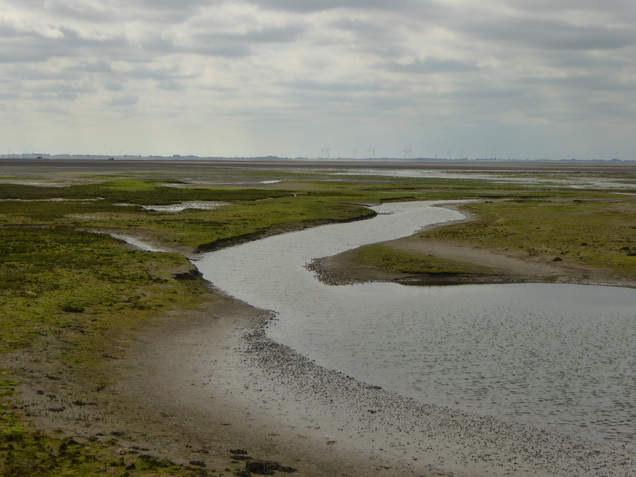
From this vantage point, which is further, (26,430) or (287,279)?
(287,279)

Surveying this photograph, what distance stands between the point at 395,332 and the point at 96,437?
1418 cm

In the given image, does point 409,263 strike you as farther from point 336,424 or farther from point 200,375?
point 336,424

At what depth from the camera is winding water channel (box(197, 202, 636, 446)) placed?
19.3 m

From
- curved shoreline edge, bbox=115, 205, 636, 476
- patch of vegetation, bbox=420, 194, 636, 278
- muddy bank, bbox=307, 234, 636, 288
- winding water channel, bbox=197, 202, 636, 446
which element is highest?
patch of vegetation, bbox=420, 194, 636, 278

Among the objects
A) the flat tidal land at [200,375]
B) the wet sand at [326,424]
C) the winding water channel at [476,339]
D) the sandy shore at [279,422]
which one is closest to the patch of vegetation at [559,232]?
the flat tidal land at [200,375]

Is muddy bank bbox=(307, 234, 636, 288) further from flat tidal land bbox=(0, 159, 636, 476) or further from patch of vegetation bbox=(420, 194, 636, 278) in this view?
patch of vegetation bbox=(420, 194, 636, 278)

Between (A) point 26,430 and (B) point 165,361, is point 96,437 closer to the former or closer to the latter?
(A) point 26,430

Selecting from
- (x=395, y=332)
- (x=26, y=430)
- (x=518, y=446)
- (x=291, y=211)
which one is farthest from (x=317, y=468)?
(x=291, y=211)

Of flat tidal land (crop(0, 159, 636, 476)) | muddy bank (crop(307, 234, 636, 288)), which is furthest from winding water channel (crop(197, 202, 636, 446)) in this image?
flat tidal land (crop(0, 159, 636, 476))

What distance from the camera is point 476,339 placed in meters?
26.2

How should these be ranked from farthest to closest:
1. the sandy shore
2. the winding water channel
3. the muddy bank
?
the muddy bank, the winding water channel, the sandy shore

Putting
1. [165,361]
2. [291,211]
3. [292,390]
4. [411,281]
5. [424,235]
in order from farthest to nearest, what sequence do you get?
[291,211] → [424,235] → [411,281] → [165,361] → [292,390]

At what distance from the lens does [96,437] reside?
15680 millimetres

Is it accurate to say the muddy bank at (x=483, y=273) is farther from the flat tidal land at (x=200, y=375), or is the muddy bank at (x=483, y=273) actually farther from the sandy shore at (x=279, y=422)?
the sandy shore at (x=279, y=422)
